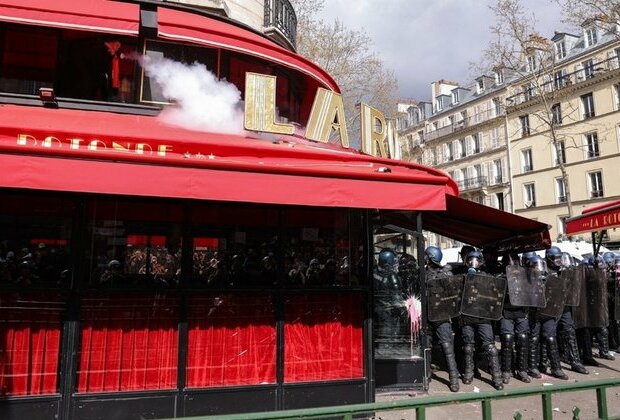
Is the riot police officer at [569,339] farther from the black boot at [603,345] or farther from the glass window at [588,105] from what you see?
the glass window at [588,105]

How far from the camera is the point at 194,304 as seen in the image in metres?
4.88

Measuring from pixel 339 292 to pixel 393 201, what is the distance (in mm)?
1453

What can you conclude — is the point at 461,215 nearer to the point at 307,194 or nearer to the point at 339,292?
the point at 339,292

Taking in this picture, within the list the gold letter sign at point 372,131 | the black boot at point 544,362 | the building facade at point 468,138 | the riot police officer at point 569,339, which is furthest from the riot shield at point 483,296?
the building facade at point 468,138

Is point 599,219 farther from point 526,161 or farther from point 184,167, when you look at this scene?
point 526,161

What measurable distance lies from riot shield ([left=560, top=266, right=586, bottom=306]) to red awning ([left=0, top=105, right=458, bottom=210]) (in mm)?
4324

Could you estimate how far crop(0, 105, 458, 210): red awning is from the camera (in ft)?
11.9

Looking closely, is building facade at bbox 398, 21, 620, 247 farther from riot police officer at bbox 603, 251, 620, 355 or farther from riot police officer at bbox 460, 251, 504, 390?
riot police officer at bbox 460, 251, 504, 390

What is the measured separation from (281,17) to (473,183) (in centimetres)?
4072

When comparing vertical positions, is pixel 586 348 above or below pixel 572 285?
below

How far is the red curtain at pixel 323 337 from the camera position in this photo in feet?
17.0

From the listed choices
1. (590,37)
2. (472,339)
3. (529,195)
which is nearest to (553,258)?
(472,339)

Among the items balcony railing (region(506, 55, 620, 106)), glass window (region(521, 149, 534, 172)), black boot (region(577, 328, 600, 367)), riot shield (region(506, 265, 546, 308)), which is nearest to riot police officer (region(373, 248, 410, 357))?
riot shield (region(506, 265, 546, 308))

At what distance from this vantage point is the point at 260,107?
529 cm
